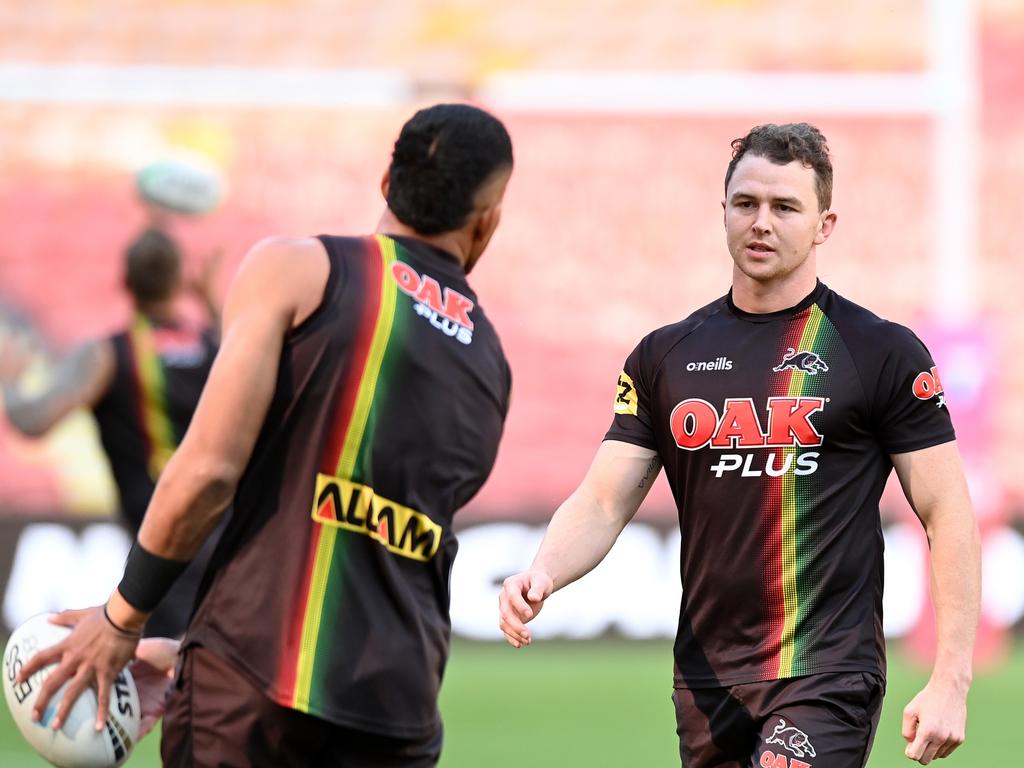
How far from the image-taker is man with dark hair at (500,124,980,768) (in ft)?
12.2

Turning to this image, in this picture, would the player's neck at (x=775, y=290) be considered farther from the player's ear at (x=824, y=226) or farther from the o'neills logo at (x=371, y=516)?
the o'neills logo at (x=371, y=516)

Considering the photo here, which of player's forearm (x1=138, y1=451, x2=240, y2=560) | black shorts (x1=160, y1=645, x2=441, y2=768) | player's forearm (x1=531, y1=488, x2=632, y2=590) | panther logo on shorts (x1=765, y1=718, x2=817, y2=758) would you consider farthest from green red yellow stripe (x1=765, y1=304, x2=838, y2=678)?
player's forearm (x1=138, y1=451, x2=240, y2=560)

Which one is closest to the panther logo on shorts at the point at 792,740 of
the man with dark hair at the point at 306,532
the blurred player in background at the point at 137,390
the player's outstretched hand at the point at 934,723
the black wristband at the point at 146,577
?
the player's outstretched hand at the point at 934,723

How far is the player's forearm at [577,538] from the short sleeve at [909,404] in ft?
2.19

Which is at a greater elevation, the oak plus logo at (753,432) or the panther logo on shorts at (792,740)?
the oak plus logo at (753,432)

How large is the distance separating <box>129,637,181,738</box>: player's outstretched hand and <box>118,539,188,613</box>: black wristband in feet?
1.10

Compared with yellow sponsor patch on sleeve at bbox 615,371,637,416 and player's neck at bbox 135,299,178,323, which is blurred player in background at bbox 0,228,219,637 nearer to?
player's neck at bbox 135,299,178,323

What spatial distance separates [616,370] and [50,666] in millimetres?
9541

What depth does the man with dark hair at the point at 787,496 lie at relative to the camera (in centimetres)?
371

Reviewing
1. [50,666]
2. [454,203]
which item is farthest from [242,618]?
[454,203]

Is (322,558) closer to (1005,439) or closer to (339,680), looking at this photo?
(339,680)

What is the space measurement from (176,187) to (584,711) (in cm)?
335

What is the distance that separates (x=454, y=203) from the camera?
3.51 metres

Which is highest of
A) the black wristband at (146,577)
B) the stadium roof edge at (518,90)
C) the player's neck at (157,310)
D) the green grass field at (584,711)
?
the stadium roof edge at (518,90)
